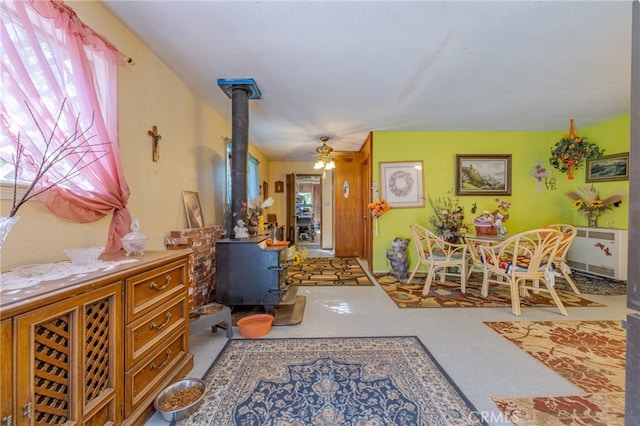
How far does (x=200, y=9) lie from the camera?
5.61 ft

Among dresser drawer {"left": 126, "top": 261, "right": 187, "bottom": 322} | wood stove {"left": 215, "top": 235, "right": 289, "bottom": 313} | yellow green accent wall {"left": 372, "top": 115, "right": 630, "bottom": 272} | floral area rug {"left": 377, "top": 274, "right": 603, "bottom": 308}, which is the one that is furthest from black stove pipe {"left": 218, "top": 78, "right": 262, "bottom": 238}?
yellow green accent wall {"left": 372, "top": 115, "right": 630, "bottom": 272}

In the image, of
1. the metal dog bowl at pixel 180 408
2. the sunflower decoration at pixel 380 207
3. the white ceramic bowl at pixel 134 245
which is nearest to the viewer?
the metal dog bowl at pixel 180 408

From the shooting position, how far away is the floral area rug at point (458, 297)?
2963 millimetres

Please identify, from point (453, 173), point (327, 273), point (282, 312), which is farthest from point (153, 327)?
point (453, 173)

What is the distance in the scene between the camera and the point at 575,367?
1812 mm

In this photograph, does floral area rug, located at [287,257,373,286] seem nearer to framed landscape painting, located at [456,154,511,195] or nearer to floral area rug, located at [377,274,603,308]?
floral area rug, located at [377,274,603,308]

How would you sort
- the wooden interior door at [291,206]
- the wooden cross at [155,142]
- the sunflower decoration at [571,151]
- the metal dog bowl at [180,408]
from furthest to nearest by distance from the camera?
the wooden interior door at [291,206] → the sunflower decoration at [571,151] → the wooden cross at [155,142] → the metal dog bowl at [180,408]

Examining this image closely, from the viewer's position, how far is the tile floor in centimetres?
162

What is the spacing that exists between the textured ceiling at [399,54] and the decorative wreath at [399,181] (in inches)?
41.7

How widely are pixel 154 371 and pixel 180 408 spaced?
0.83ft

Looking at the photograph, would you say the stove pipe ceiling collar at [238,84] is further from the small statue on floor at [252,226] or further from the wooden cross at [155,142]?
the small statue on floor at [252,226]

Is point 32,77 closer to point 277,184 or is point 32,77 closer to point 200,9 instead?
point 200,9

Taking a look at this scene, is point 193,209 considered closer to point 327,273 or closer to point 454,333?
point 327,273

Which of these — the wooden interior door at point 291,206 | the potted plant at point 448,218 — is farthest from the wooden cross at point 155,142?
the wooden interior door at point 291,206
